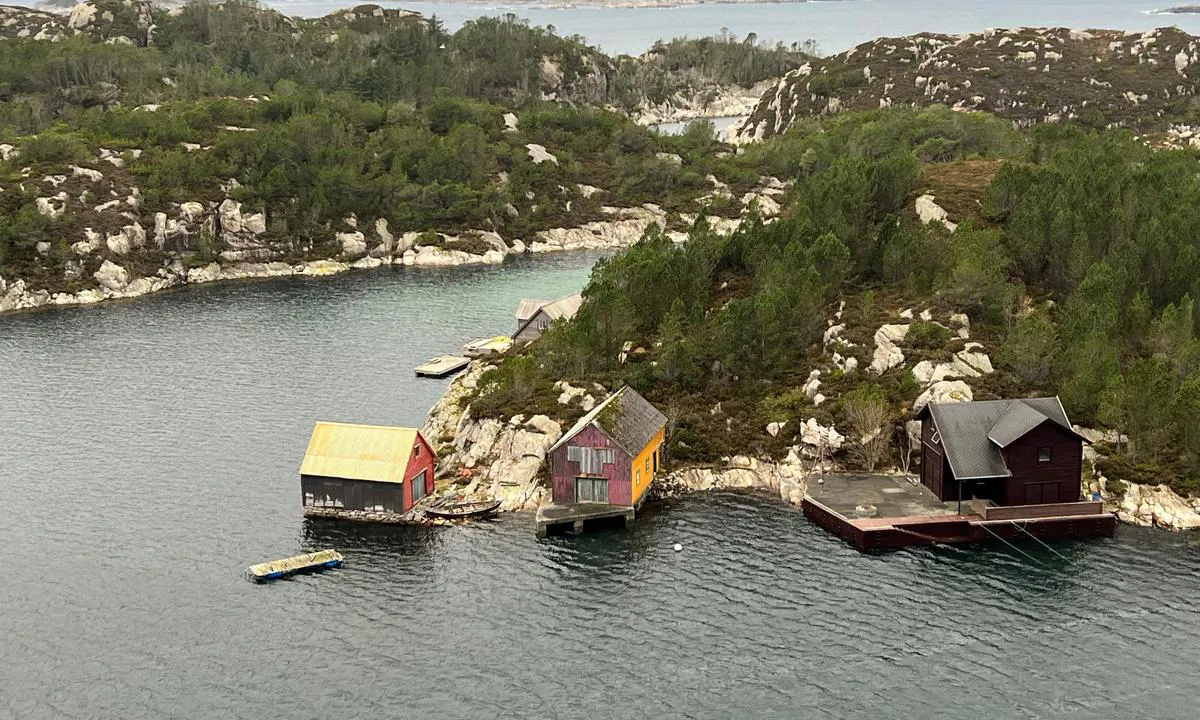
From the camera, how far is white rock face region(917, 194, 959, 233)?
118381 mm

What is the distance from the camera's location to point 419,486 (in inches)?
3435

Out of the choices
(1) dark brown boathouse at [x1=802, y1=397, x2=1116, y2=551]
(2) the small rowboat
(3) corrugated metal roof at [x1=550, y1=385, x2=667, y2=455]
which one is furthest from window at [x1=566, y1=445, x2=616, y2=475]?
(1) dark brown boathouse at [x1=802, y1=397, x2=1116, y2=551]

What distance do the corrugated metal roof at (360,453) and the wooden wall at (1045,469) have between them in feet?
126

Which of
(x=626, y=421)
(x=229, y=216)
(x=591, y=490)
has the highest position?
(x=229, y=216)

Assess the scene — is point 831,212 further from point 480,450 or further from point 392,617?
point 392,617

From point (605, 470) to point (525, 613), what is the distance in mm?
15586

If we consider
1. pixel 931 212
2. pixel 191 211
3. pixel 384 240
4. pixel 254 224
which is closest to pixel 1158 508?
pixel 931 212

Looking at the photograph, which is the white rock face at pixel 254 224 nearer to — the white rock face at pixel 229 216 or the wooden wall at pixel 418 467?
the white rock face at pixel 229 216

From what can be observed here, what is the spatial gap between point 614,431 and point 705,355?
54.8 ft

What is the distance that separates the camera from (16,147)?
188 m

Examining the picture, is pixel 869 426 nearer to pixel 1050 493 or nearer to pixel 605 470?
pixel 1050 493

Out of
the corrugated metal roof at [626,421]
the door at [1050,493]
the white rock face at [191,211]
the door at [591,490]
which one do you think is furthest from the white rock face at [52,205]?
the door at [1050,493]

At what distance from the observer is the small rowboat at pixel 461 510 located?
83.8 m

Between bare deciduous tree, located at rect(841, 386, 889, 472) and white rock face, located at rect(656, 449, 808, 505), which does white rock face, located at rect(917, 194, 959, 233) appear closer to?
bare deciduous tree, located at rect(841, 386, 889, 472)
